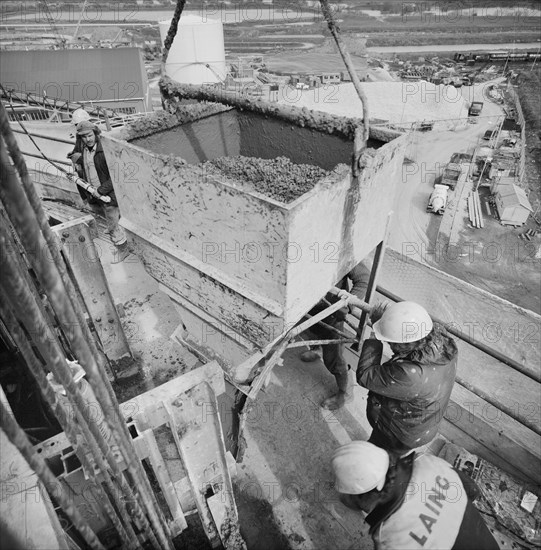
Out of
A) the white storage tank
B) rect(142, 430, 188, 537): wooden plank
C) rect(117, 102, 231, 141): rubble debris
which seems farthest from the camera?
the white storage tank

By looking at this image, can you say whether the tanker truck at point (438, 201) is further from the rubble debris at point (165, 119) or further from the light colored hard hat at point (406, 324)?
the light colored hard hat at point (406, 324)

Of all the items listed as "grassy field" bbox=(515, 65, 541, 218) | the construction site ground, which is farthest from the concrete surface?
"grassy field" bbox=(515, 65, 541, 218)

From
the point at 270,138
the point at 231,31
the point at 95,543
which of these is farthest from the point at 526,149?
the point at 231,31

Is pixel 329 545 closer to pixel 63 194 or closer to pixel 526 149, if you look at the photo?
pixel 63 194

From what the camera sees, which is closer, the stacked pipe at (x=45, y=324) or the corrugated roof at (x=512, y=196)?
the stacked pipe at (x=45, y=324)

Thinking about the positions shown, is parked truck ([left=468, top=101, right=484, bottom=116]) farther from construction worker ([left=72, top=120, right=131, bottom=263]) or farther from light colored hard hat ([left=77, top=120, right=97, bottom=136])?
light colored hard hat ([left=77, top=120, right=97, bottom=136])

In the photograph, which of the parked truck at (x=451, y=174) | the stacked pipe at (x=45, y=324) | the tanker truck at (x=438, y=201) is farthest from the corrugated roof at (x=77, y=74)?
the stacked pipe at (x=45, y=324)

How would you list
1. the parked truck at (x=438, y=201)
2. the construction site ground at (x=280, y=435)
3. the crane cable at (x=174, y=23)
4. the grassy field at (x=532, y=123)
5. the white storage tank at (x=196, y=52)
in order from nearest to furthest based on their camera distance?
the crane cable at (x=174, y=23)
the construction site ground at (x=280, y=435)
the white storage tank at (x=196, y=52)
the parked truck at (x=438, y=201)
the grassy field at (x=532, y=123)
